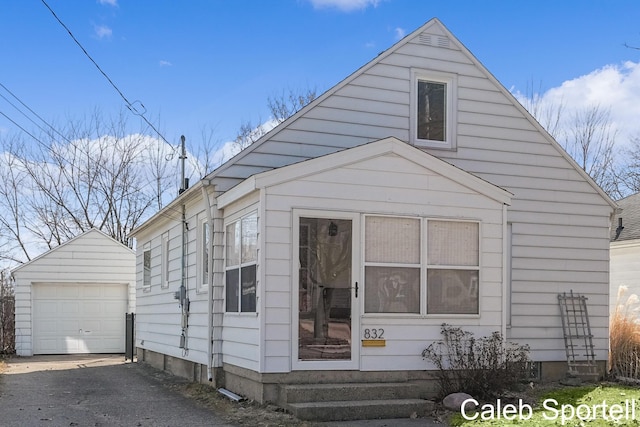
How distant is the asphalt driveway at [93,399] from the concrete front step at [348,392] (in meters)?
0.96

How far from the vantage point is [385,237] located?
10.0 m

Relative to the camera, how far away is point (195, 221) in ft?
43.0

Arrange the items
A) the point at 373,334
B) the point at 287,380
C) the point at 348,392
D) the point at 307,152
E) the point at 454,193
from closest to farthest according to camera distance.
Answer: the point at 348,392 → the point at 287,380 → the point at 373,334 → the point at 454,193 → the point at 307,152

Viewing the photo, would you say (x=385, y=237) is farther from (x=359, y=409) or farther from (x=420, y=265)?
(x=359, y=409)

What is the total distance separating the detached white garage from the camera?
2103 centimetres

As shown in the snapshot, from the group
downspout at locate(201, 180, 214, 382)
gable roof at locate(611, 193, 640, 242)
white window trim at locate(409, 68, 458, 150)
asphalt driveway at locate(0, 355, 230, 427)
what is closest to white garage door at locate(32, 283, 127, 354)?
asphalt driveway at locate(0, 355, 230, 427)

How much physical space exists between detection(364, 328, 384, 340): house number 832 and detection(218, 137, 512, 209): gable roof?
7.41ft

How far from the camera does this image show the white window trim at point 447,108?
41.2ft

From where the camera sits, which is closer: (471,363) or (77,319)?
(471,363)

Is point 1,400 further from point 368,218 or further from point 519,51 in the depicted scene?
point 519,51

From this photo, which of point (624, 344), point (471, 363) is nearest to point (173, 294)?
point (471, 363)

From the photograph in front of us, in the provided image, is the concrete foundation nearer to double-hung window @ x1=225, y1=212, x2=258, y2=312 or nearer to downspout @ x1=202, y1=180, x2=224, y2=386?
downspout @ x1=202, y1=180, x2=224, y2=386

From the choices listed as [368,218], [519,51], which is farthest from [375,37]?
[368,218]

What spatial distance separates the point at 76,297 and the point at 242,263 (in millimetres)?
12821
